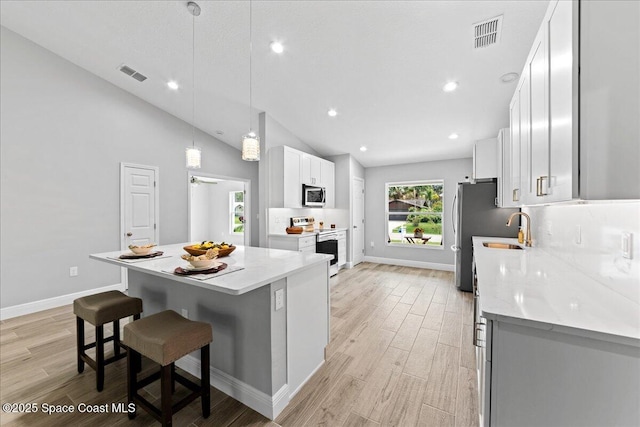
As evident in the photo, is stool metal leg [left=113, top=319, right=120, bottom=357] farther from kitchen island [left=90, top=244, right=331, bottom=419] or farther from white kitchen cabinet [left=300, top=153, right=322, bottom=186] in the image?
white kitchen cabinet [left=300, top=153, right=322, bottom=186]

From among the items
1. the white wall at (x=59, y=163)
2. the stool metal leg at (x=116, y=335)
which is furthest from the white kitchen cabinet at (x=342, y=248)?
the stool metal leg at (x=116, y=335)

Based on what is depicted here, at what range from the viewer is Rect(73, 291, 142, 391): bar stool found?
6.18ft

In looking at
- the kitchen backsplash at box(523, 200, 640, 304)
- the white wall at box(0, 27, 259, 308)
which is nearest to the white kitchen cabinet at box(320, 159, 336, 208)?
the white wall at box(0, 27, 259, 308)

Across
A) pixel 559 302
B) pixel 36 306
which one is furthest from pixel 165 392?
pixel 36 306

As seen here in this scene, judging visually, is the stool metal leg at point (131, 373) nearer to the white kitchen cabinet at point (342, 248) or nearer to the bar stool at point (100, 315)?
the bar stool at point (100, 315)

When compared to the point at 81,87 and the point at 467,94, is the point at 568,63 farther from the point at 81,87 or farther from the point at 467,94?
the point at 81,87

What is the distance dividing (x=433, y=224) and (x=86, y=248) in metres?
6.30

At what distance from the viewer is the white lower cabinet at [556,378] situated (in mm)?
862

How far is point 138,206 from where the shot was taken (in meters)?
4.25

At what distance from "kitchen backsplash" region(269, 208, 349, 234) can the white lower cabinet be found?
12.7 ft

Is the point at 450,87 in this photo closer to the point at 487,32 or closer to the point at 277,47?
the point at 487,32

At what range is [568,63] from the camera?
95 cm

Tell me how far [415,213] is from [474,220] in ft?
6.14

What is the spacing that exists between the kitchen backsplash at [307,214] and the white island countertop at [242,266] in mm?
2160
